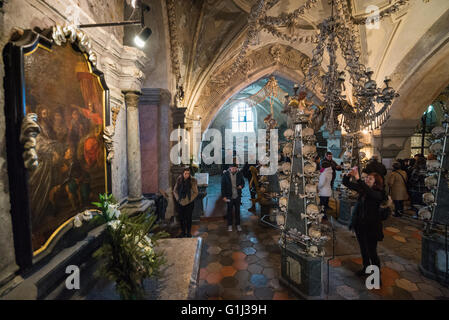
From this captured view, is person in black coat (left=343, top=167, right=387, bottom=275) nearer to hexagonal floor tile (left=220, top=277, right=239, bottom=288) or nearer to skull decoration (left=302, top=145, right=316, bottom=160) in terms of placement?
skull decoration (left=302, top=145, right=316, bottom=160)

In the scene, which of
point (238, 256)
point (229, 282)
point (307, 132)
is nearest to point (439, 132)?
point (307, 132)

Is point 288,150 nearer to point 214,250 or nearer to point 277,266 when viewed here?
point 277,266

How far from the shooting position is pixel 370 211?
2.50 m

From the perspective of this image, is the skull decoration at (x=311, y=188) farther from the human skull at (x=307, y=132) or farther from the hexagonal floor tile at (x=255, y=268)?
the hexagonal floor tile at (x=255, y=268)

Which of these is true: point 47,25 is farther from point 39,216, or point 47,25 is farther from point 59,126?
point 39,216

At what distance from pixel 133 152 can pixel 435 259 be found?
4669 millimetres

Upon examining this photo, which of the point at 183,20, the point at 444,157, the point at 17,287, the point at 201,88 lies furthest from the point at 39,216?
the point at 201,88

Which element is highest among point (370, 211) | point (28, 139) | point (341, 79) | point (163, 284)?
point (341, 79)

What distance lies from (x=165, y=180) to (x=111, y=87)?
2564 mm

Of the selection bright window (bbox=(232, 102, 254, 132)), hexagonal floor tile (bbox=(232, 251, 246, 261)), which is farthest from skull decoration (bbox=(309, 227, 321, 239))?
bright window (bbox=(232, 102, 254, 132))

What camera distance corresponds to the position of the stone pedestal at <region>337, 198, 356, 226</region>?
4.61 meters

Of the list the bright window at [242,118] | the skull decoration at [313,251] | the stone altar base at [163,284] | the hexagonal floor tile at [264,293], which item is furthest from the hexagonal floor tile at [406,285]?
the bright window at [242,118]
